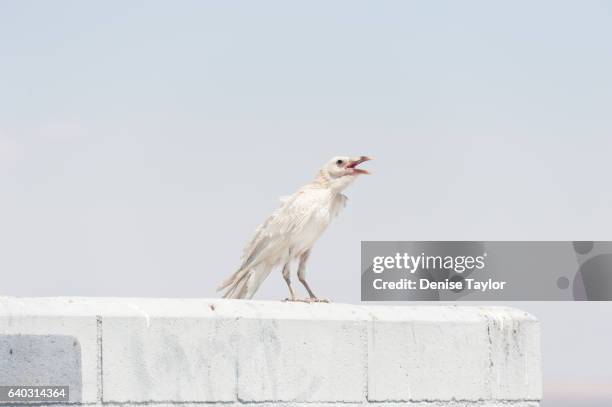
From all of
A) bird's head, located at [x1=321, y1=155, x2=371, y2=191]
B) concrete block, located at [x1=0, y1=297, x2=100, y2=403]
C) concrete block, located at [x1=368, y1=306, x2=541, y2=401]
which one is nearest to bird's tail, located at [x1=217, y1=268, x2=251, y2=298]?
bird's head, located at [x1=321, y1=155, x2=371, y2=191]

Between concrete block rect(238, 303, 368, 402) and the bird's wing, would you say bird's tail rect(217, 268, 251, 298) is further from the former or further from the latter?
concrete block rect(238, 303, 368, 402)

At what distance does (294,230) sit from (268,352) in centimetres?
161

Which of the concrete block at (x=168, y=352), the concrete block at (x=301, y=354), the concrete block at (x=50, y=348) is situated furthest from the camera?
the concrete block at (x=301, y=354)

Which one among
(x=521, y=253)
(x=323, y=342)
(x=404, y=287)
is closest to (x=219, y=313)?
(x=323, y=342)

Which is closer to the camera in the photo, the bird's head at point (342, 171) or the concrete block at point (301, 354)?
the concrete block at point (301, 354)

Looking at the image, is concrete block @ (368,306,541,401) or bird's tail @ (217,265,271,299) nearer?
concrete block @ (368,306,541,401)

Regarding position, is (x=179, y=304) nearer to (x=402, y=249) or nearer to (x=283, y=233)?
(x=283, y=233)

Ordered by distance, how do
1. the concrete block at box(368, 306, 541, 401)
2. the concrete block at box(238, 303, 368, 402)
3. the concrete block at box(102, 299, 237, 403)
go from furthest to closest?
the concrete block at box(368, 306, 541, 401), the concrete block at box(238, 303, 368, 402), the concrete block at box(102, 299, 237, 403)

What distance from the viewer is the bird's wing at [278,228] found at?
832 cm

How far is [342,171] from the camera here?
8.59m

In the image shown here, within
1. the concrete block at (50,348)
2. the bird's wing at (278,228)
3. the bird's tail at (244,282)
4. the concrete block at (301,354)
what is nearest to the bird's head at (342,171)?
the bird's wing at (278,228)

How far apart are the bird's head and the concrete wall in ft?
4.53

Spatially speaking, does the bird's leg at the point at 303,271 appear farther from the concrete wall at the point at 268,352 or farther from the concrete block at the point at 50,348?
the concrete block at the point at 50,348

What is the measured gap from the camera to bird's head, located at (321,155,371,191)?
8578mm
